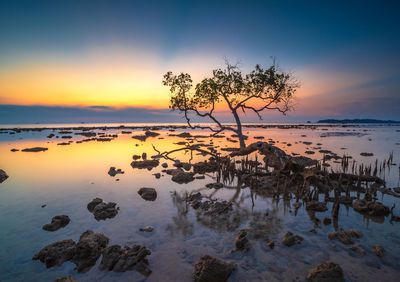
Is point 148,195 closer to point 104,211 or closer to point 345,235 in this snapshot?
point 104,211

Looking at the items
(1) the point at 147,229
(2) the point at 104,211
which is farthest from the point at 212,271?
(2) the point at 104,211

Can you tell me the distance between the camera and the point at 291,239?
7.30 m

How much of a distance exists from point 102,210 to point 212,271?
7454 millimetres

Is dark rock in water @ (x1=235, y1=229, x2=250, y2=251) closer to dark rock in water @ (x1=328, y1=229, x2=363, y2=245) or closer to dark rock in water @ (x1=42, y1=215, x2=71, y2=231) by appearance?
dark rock in water @ (x1=328, y1=229, x2=363, y2=245)

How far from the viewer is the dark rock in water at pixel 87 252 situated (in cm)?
638

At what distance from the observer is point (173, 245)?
741 centimetres

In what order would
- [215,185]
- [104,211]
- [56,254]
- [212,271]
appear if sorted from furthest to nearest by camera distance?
[215,185] < [104,211] < [56,254] < [212,271]

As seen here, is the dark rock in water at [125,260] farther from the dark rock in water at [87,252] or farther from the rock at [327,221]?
the rock at [327,221]

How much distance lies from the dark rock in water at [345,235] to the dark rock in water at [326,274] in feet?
7.80

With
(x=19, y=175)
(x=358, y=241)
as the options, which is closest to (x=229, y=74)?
(x=358, y=241)

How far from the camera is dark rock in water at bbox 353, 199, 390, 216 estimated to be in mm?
9617

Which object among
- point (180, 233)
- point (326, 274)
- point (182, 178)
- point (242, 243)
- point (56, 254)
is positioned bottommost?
point (182, 178)

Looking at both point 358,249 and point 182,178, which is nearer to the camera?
point 358,249

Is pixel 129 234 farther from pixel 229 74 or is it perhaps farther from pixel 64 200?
pixel 229 74
